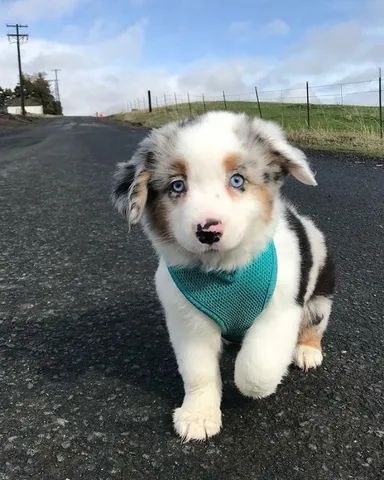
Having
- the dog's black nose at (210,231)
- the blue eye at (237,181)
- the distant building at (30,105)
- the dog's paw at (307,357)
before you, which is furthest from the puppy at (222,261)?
the distant building at (30,105)

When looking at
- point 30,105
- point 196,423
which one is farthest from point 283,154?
point 30,105

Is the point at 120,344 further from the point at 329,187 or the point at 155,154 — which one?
the point at 329,187

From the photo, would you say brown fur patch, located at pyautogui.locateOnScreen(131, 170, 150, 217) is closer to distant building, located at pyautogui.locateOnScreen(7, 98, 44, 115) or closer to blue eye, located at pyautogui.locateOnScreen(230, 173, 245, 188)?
blue eye, located at pyautogui.locateOnScreen(230, 173, 245, 188)

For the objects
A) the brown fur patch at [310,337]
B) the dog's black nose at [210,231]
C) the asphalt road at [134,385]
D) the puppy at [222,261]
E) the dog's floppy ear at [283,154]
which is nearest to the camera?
the dog's black nose at [210,231]

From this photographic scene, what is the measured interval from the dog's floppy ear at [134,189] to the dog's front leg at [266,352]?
81cm

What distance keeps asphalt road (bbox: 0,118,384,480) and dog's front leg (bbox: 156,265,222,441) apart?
0.36ft

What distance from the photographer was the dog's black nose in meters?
2.51

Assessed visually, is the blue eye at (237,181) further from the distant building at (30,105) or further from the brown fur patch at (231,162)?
the distant building at (30,105)

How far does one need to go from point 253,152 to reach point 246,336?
911 millimetres

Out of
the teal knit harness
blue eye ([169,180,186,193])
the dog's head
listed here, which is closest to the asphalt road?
the teal knit harness

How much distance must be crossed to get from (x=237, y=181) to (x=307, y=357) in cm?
132

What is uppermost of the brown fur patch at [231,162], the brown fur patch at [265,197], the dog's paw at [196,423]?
the brown fur patch at [231,162]

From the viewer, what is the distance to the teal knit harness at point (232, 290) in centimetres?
290

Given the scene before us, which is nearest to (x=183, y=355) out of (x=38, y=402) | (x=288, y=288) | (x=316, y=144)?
(x=288, y=288)
